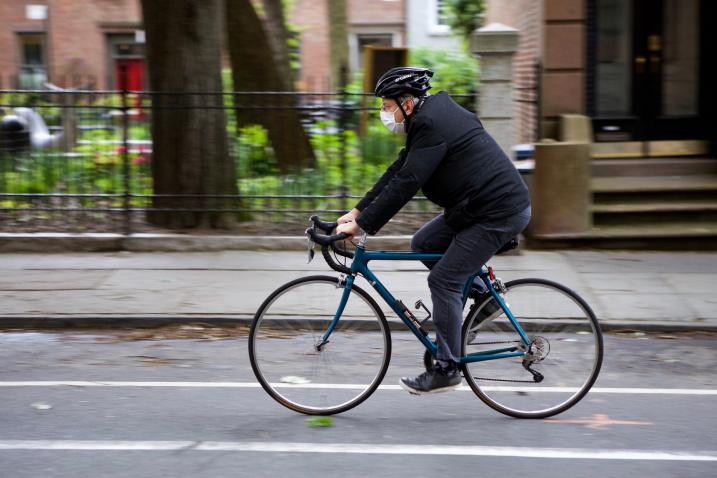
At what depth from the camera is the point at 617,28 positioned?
40.4ft

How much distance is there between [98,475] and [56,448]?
0.48 metres

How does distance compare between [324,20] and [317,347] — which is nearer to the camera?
[317,347]

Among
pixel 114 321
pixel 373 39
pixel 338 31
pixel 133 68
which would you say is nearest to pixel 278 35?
pixel 338 31

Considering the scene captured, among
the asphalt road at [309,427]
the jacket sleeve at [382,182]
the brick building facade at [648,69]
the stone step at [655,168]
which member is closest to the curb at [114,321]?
the asphalt road at [309,427]

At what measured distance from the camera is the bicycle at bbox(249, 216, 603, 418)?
5230 millimetres

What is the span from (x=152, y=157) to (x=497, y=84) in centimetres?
388

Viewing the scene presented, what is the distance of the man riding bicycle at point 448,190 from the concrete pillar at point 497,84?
532 centimetres

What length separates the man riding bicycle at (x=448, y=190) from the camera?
4.91 meters

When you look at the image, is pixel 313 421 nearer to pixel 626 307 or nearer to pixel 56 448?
pixel 56 448

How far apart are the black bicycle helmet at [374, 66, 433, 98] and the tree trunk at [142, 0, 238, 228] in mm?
5562

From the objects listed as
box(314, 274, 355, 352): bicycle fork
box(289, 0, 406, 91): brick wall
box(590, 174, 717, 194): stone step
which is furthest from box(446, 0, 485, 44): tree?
box(314, 274, 355, 352): bicycle fork

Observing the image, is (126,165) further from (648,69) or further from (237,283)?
(648,69)

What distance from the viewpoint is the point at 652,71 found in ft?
41.0

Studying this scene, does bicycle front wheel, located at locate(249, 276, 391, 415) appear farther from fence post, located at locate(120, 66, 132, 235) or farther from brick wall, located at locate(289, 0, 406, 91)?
brick wall, located at locate(289, 0, 406, 91)
